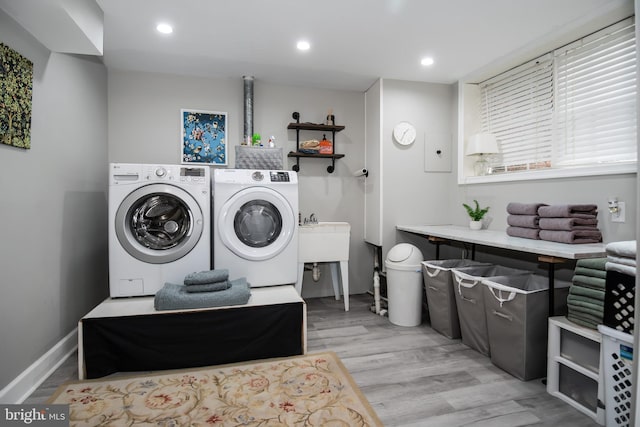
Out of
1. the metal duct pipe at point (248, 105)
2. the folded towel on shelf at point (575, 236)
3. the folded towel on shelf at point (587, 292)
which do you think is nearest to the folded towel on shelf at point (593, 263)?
the folded towel on shelf at point (587, 292)

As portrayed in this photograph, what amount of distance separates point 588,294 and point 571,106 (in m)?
1.55

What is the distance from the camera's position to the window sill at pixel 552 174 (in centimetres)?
197

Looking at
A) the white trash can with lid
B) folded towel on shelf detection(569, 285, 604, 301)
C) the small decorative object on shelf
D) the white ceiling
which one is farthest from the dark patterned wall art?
folded towel on shelf detection(569, 285, 604, 301)

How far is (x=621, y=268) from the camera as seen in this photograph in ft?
4.48

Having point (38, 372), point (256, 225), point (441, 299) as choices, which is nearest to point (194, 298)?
point (256, 225)

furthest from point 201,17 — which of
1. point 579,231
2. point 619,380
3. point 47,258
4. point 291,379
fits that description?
point 619,380

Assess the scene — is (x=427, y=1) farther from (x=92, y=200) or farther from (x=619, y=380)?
(x=92, y=200)

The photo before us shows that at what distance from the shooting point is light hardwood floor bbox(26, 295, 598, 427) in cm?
155

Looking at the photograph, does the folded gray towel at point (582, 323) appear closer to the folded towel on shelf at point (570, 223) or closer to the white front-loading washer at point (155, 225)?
the folded towel on shelf at point (570, 223)

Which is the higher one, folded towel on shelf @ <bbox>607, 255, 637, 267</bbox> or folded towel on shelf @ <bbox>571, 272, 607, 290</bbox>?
folded towel on shelf @ <bbox>607, 255, 637, 267</bbox>

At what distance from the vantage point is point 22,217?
177cm

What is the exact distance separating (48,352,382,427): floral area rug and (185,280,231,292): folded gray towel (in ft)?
1.54

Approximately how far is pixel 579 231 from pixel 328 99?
8.34 feet

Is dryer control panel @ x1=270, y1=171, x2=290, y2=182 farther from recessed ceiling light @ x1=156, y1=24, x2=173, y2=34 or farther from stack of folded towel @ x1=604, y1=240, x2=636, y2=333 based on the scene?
stack of folded towel @ x1=604, y1=240, x2=636, y2=333
